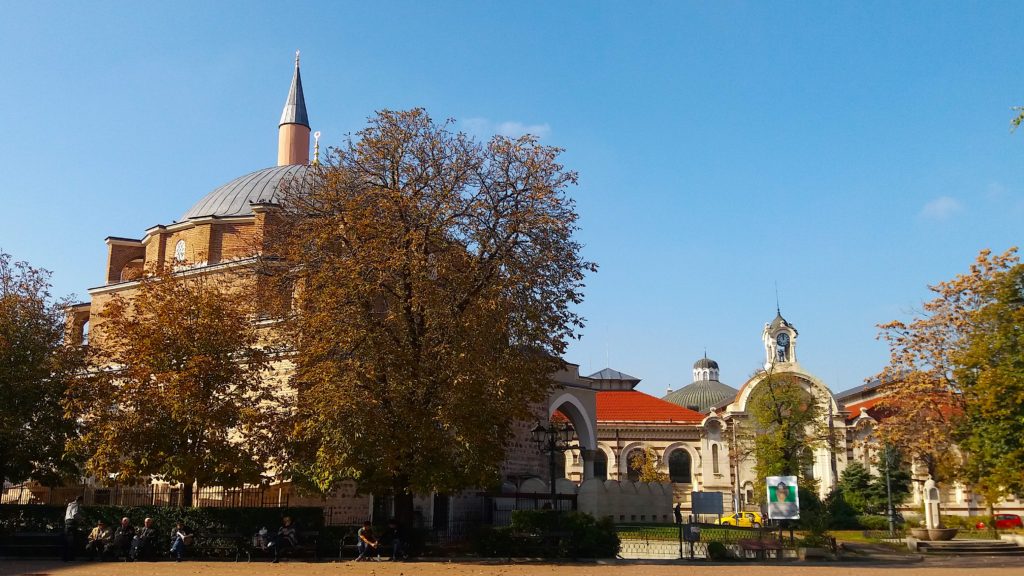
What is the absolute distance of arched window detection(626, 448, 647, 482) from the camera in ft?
151

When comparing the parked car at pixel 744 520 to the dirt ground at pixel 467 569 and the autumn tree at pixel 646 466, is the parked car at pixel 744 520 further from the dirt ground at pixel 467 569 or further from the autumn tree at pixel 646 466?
the dirt ground at pixel 467 569

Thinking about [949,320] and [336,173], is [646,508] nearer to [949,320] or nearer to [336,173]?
[949,320]

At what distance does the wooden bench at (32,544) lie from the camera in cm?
1722

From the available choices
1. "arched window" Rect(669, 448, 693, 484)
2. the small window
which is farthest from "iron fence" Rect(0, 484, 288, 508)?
"arched window" Rect(669, 448, 693, 484)

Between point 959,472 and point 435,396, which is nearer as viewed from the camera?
point 435,396

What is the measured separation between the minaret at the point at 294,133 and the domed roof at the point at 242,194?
4.55m

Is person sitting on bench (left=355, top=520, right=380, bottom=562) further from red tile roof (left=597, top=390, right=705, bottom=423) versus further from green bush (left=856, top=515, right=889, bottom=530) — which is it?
red tile roof (left=597, top=390, right=705, bottom=423)

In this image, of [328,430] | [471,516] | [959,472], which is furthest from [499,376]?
[959,472]

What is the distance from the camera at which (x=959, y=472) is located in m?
26.4

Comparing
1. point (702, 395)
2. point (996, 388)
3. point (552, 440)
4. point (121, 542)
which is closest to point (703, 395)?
point (702, 395)

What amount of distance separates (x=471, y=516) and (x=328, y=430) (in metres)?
9.36

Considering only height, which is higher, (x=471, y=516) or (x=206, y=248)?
(x=206, y=248)

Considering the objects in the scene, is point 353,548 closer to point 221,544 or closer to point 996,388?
point 221,544

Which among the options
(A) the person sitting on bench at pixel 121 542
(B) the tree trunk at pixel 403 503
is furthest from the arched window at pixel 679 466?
(A) the person sitting on bench at pixel 121 542
